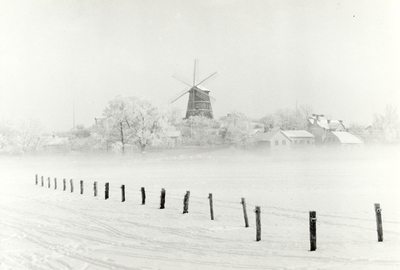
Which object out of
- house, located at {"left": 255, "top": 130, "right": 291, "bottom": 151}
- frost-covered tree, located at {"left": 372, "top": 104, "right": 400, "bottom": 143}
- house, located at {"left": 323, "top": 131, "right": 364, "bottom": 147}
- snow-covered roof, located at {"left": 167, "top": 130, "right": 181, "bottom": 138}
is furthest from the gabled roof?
frost-covered tree, located at {"left": 372, "top": 104, "right": 400, "bottom": 143}

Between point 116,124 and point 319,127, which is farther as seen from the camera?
point 319,127

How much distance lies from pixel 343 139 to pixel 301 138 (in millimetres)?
4166

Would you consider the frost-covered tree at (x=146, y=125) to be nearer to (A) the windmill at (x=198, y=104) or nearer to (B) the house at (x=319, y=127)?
(A) the windmill at (x=198, y=104)

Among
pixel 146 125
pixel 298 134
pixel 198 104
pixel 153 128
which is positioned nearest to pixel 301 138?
pixel 298 134

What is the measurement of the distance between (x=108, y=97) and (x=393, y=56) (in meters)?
10.9

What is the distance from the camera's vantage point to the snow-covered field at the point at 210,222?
6.27 metres

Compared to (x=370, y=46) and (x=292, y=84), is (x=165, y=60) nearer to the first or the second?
(x=292, y=84)

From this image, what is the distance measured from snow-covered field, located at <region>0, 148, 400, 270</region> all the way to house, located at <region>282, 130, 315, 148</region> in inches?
260

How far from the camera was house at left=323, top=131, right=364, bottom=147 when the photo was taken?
21.6m

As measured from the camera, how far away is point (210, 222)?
29.8ft

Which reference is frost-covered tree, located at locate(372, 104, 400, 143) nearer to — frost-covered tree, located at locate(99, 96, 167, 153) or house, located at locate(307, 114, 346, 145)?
house, located at locate(307, 114, 346, 145)

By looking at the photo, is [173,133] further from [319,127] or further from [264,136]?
[319,127]

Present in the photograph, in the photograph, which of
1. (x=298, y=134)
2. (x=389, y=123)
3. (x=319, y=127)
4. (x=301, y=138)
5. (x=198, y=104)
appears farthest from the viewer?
(x=198, y=104)

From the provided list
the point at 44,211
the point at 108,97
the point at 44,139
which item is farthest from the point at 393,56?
the point at 44,139
